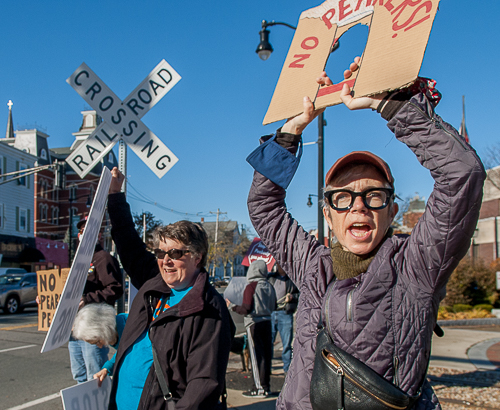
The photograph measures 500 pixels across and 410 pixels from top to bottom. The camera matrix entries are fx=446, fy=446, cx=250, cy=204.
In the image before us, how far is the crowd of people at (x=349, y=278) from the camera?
1.48 meters

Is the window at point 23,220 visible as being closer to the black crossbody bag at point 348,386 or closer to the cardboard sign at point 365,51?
the cardboard sign at point 365,51

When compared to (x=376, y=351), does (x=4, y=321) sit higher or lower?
lower

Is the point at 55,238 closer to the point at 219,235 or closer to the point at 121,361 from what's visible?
the point at 219,235

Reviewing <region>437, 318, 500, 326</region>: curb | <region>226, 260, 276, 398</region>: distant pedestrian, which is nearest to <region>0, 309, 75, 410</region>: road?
<region>226, 260, 276, 398</region>: distant pedestrian

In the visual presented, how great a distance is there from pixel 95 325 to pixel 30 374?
4946 mm

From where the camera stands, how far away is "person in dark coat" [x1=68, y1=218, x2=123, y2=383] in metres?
4.02

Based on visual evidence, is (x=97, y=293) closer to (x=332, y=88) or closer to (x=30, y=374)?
(x=332, y=88)

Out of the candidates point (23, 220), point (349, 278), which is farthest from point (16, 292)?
point (23, 220)

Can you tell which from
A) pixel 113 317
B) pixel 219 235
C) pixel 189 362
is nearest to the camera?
pixel 189 362

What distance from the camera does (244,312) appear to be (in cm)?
623

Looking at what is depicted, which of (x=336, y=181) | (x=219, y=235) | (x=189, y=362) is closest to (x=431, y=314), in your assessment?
(x=336, y=181)

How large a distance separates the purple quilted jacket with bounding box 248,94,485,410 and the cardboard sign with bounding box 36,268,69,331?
3.21m

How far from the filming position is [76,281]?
2.74 meters

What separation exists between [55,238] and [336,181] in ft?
182
